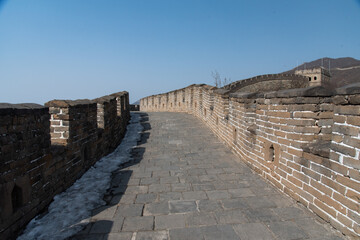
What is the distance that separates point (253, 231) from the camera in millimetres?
2611

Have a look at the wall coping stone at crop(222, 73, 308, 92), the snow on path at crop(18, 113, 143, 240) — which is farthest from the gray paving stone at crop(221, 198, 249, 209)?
the wall coping stone at crop(222, 73, 308, 92)

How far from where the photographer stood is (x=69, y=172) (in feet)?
12.9

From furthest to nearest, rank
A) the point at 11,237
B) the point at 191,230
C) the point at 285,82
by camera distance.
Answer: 1. the point at 285,82
2. the point at 191,230
3. the point at 11,237

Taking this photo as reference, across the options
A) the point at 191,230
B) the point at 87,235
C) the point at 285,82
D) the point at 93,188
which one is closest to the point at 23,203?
the point at 87,235

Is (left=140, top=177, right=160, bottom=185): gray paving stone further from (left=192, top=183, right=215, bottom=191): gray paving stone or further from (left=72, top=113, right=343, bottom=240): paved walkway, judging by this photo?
(left=192, top=183, right=215, bottom=191): gray paving stone

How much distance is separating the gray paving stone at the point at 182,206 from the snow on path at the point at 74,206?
969 mm

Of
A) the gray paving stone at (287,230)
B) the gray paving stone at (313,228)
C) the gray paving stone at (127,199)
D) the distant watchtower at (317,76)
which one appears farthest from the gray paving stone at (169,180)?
the distant watchtower at (317,76)

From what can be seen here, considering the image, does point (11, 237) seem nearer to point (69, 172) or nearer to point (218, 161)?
point (69, 172)

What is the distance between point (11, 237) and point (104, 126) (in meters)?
3.55

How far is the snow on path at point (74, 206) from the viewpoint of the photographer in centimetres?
258

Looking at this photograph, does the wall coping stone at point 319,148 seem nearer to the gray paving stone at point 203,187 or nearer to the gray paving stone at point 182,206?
the gray paving stone at point 203,187

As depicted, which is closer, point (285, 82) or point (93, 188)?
point (93, 188)

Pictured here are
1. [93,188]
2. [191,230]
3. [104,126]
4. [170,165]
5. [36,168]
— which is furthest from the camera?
[104,126]

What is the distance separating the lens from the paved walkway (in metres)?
2.59
